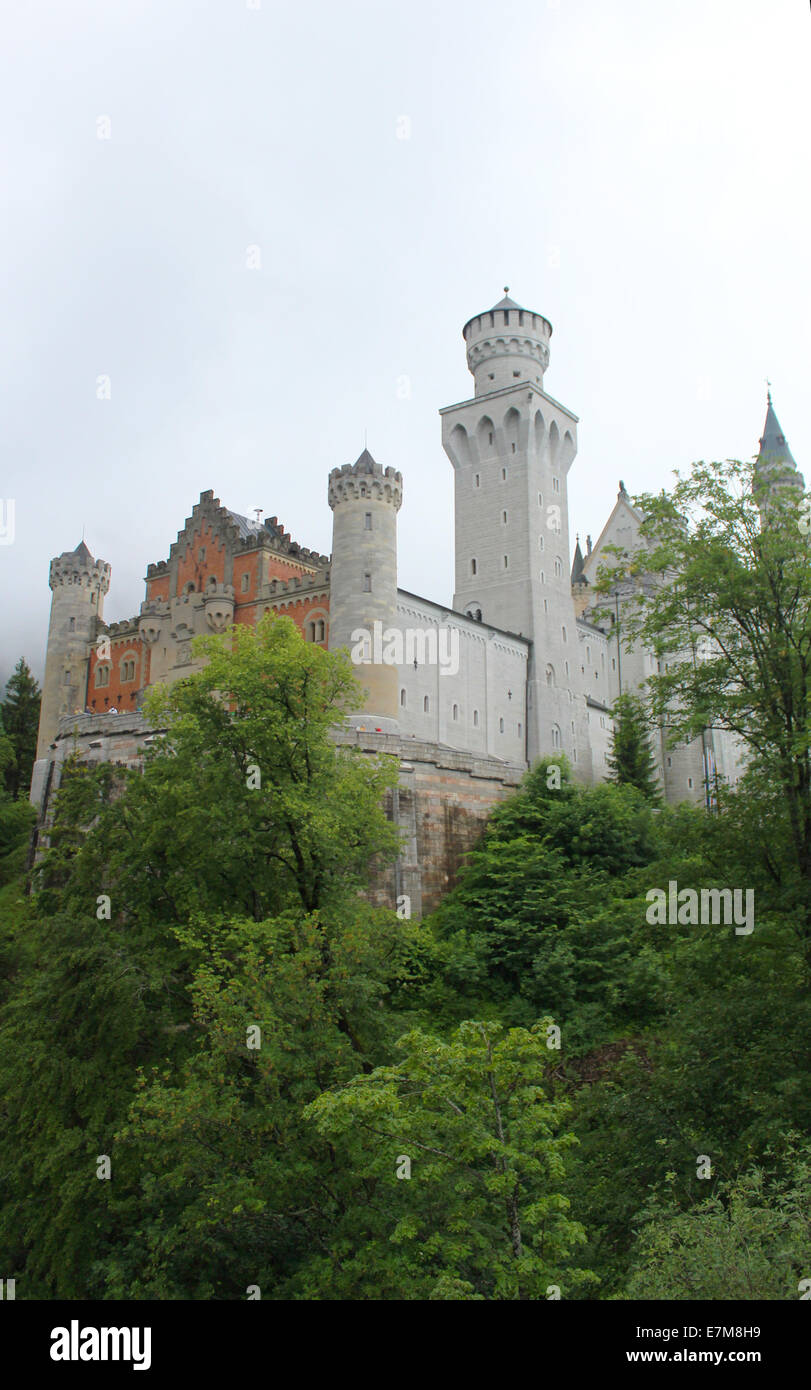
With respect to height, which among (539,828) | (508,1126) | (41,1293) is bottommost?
(41,1293)

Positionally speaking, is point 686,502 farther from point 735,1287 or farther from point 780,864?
point 735,1287

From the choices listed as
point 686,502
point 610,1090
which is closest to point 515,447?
point 686,502

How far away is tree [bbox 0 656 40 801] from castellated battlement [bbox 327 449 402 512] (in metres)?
25.7

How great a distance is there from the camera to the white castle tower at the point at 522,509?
57.3m

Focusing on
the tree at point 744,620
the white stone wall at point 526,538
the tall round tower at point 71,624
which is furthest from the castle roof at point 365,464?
the tree at point 744,620

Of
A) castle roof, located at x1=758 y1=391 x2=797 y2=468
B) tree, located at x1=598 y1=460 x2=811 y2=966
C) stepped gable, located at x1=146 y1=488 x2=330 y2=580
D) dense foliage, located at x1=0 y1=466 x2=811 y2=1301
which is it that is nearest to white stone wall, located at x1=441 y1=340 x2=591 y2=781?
stepped gable, located at x1=146 y1=488 x2=330 y2=580

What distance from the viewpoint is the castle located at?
42250 millimetres

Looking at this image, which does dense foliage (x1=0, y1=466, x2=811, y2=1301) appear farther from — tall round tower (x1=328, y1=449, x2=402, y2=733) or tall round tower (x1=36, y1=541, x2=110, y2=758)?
tall round tower (x1=36, y1=541, x2=110, y2=758)

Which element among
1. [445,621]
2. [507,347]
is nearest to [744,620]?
[445,621]

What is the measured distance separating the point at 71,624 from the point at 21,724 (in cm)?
976

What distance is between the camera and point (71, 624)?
5809 centimetres

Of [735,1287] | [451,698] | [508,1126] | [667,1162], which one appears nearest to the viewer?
[735,1287]

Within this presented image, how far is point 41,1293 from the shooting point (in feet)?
64.8

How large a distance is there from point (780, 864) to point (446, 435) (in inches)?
1860
